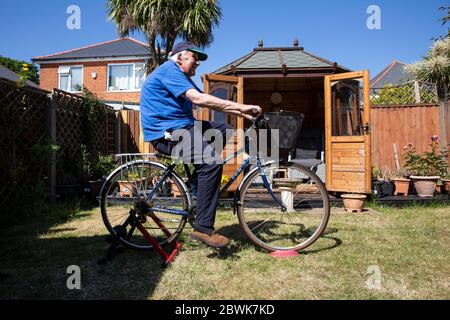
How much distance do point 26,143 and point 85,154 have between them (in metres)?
1.61

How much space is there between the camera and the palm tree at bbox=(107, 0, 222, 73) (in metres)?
11.3

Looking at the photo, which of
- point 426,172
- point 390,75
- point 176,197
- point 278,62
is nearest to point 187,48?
point 176,197

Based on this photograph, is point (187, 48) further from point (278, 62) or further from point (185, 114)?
point (278, 62)

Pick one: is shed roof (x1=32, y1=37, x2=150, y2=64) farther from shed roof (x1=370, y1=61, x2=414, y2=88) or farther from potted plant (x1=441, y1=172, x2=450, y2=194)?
potted plant (x1=441, y1=172, x2=450, y2=194)

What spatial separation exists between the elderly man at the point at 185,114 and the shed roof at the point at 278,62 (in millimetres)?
3440

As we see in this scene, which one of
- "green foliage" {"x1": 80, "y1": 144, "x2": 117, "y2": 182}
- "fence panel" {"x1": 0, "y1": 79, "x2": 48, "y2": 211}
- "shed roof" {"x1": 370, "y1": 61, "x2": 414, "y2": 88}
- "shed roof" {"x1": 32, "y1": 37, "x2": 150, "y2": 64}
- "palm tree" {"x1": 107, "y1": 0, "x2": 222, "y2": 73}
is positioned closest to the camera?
"fence panel" {"x1": 0, "y1": 79, "x2": 48, "y2": 211}

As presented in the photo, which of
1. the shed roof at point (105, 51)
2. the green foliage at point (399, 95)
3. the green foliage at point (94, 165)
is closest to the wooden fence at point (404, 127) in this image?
the green foliage at point (399, 95)

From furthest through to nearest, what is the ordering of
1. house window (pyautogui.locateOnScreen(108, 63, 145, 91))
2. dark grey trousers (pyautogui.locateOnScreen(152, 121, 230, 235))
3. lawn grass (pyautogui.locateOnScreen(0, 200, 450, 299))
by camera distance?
house window (pyautogui.locateOnScreen(108, 63, 145, 91)) < dark grey trousers (pyautogui.locateOnScreen(152, 121, 230, 235)) < lawn grass (pyautogui.locateOnScreen(0, 200, 450, 299))

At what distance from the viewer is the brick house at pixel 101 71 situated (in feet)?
62.2

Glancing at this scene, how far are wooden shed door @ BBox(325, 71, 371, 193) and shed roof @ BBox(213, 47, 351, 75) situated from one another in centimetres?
45

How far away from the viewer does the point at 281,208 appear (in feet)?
9.77

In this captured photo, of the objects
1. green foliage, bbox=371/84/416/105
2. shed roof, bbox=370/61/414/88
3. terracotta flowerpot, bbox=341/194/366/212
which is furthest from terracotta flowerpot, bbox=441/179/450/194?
shed roof, bbox=370/61/414/88

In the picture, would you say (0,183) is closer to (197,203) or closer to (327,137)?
(197,203)

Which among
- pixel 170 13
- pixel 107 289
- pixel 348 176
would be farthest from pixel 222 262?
pixel 170 13
